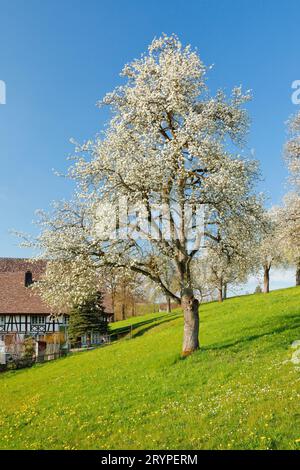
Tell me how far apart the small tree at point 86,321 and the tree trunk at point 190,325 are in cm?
3185

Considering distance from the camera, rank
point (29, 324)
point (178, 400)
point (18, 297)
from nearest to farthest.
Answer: point (178, 400)
point (29, 324)
point (18, 297)

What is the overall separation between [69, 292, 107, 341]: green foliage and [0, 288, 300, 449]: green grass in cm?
2502

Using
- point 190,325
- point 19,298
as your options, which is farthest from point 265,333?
point 19,298

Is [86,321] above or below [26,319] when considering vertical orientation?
below

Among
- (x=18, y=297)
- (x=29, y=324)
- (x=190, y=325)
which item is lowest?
(x=29, y=324)

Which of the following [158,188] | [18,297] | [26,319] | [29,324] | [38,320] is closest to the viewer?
[158,188]

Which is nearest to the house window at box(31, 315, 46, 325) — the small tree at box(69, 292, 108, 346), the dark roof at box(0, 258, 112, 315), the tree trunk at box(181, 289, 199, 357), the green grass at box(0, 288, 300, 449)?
the dark roof at box(0, 258, 112, 315)

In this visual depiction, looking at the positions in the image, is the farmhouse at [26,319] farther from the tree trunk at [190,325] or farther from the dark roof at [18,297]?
the tree trunk at [190,325]

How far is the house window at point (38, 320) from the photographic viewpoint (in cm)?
6171

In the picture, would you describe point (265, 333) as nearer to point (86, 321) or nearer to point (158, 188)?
point (158, 188)

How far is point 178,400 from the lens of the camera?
16547 mm

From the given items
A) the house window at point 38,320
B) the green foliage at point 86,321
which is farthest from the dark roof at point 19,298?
the green foliage at point 86,321
